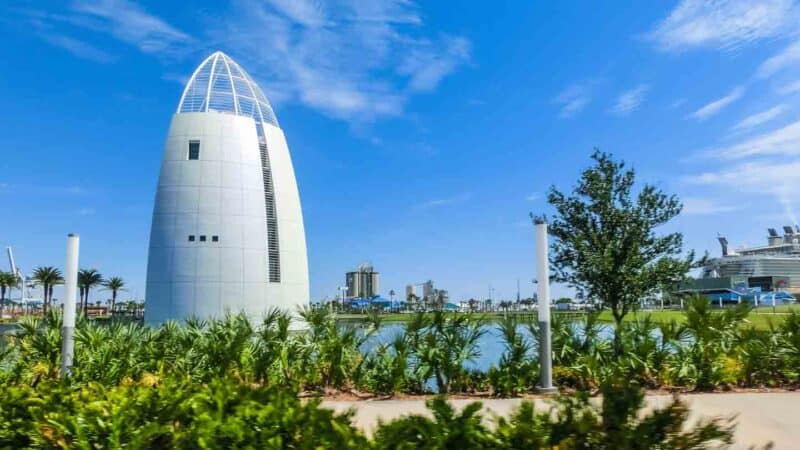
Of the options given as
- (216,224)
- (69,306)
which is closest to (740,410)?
(69,306)

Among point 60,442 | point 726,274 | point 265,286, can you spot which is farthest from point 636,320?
point 726,274

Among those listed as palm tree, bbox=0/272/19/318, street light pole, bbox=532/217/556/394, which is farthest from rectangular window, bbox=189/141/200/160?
palm tree, bbox=0/272/19/318

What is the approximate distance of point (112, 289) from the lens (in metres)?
78.6

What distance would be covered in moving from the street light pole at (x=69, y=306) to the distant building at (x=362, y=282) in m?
157

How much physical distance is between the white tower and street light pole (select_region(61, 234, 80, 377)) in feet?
58.6

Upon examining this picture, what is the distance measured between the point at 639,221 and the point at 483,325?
5.39 meters

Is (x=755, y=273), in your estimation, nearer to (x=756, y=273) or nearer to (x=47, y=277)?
(x=756, y=273)

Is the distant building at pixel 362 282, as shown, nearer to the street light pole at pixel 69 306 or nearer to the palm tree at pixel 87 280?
the palm tree at pixel 87 280

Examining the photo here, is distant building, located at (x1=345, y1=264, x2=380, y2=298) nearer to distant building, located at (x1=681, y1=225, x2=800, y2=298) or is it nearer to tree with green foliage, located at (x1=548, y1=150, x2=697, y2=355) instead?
distant building, located at (x1=681, y1=225, x2=800, y2=298)

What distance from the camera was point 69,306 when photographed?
336 inches

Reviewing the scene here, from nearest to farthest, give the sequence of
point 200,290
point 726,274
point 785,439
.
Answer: point 785,439 → point 200,290 → point 726,274

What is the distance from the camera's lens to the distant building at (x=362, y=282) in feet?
573

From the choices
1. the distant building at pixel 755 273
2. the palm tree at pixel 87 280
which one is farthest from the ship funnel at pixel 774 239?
the palm tree at pixel 87 280

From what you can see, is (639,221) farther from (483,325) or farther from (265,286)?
(265,286)
